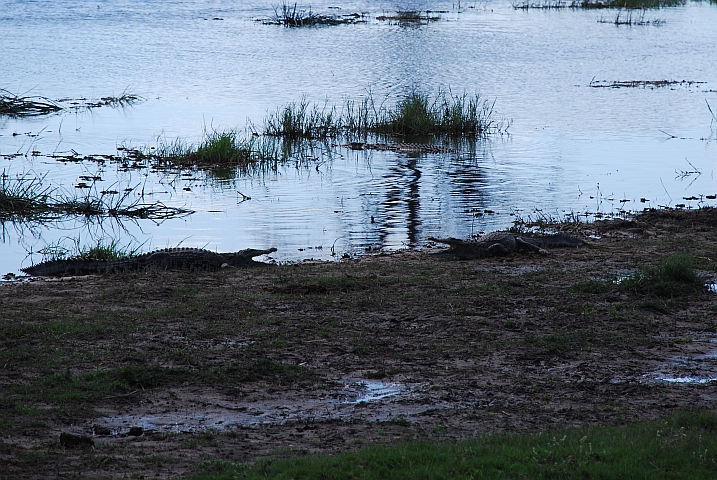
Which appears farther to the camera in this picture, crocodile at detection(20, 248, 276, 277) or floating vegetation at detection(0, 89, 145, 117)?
floating vegetation at detection(0, 89, 145, 117)

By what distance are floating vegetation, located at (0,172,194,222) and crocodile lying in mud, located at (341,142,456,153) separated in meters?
6.76

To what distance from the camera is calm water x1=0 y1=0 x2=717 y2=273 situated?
42.3 ft

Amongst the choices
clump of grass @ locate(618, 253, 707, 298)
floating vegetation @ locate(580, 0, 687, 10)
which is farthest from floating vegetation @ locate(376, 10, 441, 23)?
clump of grass @ locate(618, 253, 707, 298)

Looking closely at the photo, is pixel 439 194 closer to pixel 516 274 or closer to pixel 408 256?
pixel 408 256

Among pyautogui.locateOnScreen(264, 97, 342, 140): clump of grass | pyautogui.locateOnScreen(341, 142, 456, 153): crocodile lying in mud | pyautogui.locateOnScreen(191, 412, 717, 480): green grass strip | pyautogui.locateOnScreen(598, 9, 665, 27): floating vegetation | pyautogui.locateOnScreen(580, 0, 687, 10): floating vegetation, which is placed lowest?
pyautogui.locateOnScreen(191, 412, 717, 480): green grass strip

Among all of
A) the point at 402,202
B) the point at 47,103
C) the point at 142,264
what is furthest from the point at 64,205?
the point at 47,103

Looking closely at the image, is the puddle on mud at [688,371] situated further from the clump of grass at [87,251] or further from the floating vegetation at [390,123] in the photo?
the floating vegetation at [390,123]

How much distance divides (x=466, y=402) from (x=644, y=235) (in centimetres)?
668

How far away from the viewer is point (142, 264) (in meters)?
9.73

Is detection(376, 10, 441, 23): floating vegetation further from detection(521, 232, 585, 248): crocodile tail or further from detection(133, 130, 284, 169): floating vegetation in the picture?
detection(521, 232, 585, 248): crocodile tail

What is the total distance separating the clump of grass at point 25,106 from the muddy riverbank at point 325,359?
14.8 metres

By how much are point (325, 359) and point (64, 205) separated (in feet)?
26.6

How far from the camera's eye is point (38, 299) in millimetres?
7934

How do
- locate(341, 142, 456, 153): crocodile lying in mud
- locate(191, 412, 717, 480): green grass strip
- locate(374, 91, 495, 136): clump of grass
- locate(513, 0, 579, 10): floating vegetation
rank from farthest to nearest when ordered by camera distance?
locate(513, 0, 579, 10): floating vegetation
locate(374, 91, 495, 136): clump of grass
locate(341, 142, 456, 153): crocodile lying in mud
locate(191, 412, 717, 480): green grass strip
